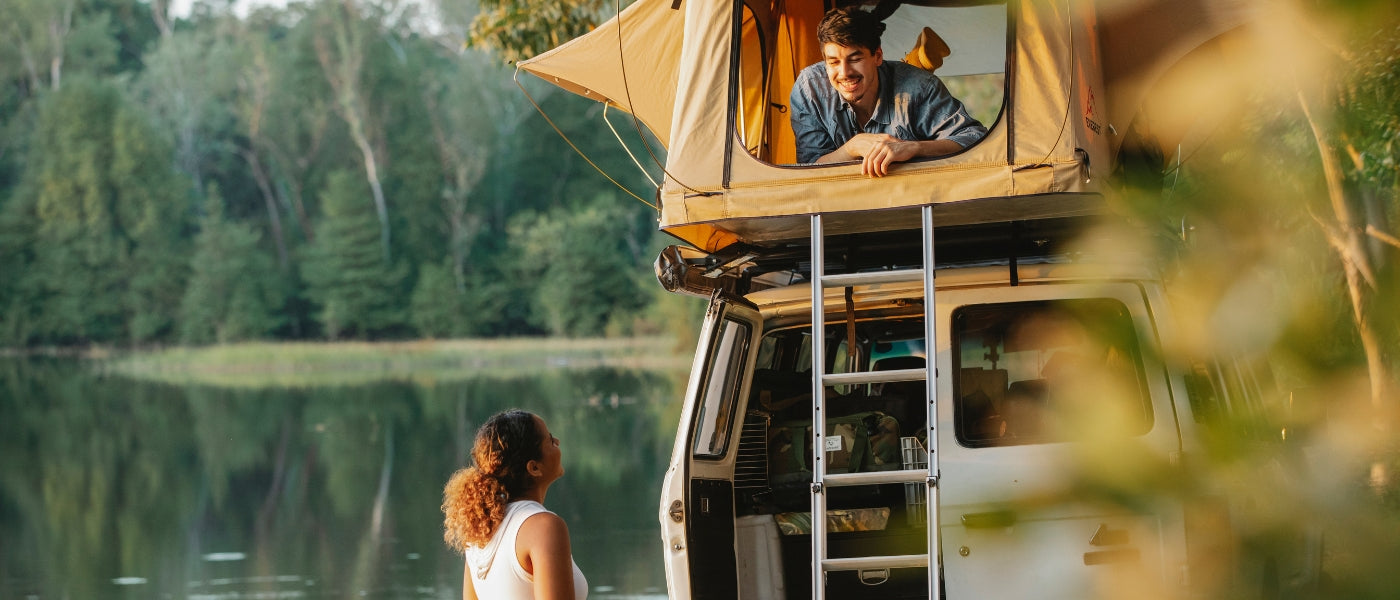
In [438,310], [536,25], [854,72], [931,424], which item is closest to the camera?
[931,424]

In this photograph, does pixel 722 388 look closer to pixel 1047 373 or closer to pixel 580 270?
pixel 1047 373

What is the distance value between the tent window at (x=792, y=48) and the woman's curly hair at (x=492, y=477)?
148 cm

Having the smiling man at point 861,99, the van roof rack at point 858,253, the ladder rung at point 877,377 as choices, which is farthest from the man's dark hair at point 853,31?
the ladder rung at point 877,377

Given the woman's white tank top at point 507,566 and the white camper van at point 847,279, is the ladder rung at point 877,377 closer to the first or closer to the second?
the white camper van at point 847,279

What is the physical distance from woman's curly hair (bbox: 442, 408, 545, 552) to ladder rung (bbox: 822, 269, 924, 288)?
1042mm

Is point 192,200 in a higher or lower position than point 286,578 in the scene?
higher

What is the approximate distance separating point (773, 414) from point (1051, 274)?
152cm

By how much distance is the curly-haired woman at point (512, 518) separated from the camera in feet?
11.4

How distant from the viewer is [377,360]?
53750 millimetres

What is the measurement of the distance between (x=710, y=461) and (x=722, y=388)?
0.96 ft

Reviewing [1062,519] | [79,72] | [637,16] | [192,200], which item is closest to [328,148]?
[192,200]

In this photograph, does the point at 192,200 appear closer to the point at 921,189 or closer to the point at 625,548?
the point at 625,548

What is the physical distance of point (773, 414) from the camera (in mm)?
5926

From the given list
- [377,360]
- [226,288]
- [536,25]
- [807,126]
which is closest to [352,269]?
[226,288]
